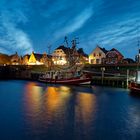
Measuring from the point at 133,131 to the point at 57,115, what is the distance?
9.98 metres

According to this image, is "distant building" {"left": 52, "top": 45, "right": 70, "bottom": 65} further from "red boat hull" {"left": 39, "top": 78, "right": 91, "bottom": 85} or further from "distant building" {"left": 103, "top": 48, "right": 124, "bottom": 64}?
"red boat hull" {"left": 39, "top": 78, "right": 91, "bottom": 85}

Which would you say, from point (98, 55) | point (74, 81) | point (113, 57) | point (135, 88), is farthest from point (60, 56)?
point (135, 88)

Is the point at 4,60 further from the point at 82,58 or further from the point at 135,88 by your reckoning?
the point at 135,88

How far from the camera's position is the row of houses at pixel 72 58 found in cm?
9720

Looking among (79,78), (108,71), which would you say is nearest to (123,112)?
(79,78)

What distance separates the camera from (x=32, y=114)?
2852 centimetres

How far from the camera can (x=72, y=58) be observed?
287ft

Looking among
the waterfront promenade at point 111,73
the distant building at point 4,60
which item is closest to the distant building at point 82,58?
the waterfront promenade at point 111,73

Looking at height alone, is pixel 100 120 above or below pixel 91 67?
below

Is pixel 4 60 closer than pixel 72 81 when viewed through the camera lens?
No

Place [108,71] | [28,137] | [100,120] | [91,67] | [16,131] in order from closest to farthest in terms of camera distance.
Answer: [28,137], [16,131], [100,120], [108,71], [91,67]

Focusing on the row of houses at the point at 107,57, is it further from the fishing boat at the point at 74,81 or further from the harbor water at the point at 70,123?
the harbor water at the point at 70,123

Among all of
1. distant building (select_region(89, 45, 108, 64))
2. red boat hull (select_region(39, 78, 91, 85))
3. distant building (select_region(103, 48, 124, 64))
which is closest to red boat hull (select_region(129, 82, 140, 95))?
red boat hull (select_region(39, 78, 91, 85))

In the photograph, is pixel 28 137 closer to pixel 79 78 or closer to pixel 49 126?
pixel 49 126
